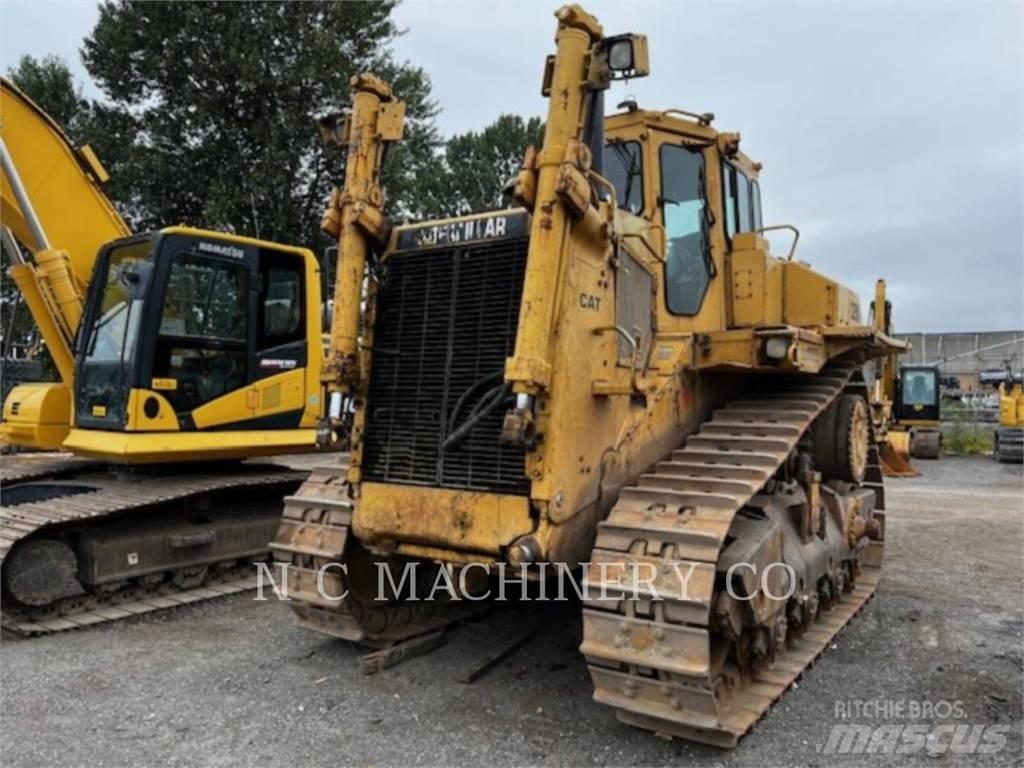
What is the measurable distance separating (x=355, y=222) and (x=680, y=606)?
8.84 ft

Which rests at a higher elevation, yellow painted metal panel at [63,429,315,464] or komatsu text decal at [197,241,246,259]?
komatsu text decal at [197,241,246,259]

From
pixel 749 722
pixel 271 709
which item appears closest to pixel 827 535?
pixel 749 722

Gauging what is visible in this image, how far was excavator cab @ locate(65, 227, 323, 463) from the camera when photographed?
679 cm

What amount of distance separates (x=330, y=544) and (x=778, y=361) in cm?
293

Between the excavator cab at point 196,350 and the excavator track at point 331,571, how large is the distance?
1969 millimetres

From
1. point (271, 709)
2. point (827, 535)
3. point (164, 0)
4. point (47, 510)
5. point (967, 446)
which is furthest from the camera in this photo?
point (967, 446)

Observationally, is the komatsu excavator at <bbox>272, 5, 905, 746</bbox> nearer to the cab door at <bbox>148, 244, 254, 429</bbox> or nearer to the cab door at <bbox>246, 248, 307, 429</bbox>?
the cab door at <bbox>148, 244, 254, 429</bbox>

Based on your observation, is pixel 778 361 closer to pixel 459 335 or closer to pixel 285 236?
pixel 459 335

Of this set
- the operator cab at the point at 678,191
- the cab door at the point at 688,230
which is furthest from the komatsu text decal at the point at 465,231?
the cab door at the point at 688,230

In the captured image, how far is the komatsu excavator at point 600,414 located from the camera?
4.02 metres

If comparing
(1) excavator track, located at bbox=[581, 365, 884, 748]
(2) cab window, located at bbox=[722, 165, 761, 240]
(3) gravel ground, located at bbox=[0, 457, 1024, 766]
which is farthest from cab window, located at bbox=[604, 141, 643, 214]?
(3) gravel ground, located at bbox=[0, 457, 1024, 766]

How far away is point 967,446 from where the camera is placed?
75.8ft

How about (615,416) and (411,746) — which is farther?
(615,416)

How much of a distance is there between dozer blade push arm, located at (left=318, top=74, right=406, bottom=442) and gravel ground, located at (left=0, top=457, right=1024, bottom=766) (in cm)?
155
